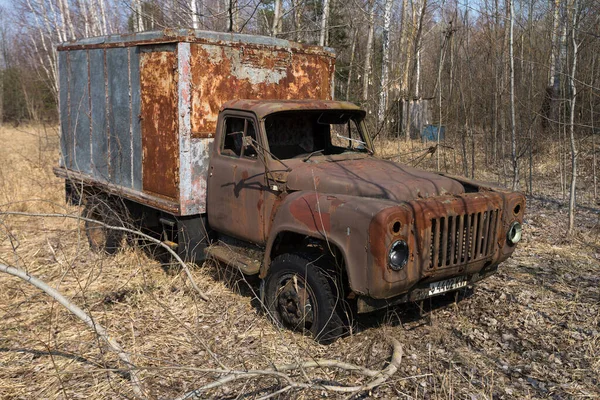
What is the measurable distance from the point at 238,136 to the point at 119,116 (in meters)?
1.97

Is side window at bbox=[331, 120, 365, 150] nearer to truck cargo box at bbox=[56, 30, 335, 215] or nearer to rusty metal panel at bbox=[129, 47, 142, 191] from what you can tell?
truck cargo box at bbox=[56, 30, 335, 215]

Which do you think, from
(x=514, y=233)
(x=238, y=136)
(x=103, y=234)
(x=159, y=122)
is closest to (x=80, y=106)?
(x=103, y=234)

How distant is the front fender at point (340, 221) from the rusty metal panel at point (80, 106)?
3.99 metres

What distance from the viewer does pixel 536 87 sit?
1280cm

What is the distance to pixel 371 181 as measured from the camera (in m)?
4.46

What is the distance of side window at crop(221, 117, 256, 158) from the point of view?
5062 mm

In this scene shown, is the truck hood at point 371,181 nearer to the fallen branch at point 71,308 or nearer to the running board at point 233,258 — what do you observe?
the running board at point 233,258

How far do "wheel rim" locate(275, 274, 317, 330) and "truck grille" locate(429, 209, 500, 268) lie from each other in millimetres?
1006

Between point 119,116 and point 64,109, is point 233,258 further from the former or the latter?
point 64,109

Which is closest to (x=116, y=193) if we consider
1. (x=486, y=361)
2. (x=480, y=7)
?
(x=486, y=361)

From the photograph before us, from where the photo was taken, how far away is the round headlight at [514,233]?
4.57 m

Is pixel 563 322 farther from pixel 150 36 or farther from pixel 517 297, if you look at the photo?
pixel 150 36

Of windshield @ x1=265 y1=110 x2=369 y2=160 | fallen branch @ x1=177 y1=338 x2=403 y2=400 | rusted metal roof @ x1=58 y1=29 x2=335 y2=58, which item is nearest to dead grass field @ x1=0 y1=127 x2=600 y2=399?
fallen branch @ x1=177 y1=338 x2=403 y2=400

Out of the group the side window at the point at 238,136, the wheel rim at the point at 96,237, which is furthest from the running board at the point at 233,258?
the wheel rim at the point at 96,237
